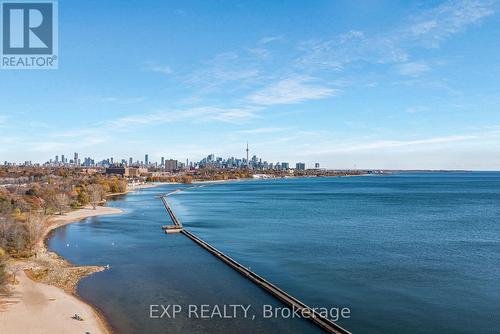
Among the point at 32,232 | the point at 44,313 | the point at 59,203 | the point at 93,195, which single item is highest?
the point at 93,195

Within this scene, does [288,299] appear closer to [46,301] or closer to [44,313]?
[44,313]

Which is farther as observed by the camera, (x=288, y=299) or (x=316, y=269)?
(x=316, y=269)

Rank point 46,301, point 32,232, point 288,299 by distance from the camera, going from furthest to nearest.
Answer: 1. point 32,232
2. point 288,299
3. point 46,301

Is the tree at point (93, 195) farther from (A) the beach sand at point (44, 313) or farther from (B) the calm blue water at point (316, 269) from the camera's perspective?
(A) the beach sand at point (44, 313)

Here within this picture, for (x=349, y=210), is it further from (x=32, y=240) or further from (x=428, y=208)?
(x=32, y=240)

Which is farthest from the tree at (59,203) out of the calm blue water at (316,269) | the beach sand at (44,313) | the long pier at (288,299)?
the beach sand at (44,313)

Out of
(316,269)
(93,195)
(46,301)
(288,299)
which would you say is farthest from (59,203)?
(288,299)

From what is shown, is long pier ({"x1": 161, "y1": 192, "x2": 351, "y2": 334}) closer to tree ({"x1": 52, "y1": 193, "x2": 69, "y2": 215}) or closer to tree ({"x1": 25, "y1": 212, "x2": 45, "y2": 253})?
tree ({"x1": 25, "y1": 212, "x2": 45, "y2": 253})

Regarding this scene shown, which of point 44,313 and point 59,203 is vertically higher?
point 59,203
